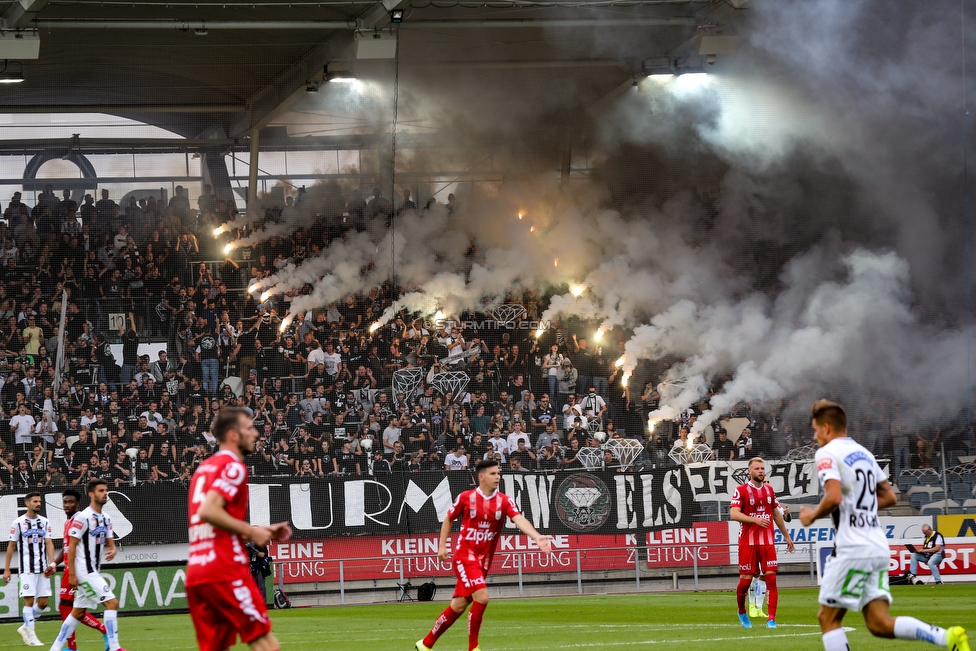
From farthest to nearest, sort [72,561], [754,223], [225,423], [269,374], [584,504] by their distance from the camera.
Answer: [754,223]
[269,374]
[584,504]
[72,561]
[225,423]

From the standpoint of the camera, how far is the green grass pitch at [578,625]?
43.2 feet

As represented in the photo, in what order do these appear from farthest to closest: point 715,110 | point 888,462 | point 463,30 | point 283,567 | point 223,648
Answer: point 715,110
point 463,30
point 888,462
point 283,567
point 223,648

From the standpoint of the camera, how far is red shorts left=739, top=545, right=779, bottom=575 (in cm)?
1514

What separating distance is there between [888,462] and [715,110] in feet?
37.9

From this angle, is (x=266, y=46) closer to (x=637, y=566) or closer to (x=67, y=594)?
(x=637, y=566)

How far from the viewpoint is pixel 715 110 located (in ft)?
108

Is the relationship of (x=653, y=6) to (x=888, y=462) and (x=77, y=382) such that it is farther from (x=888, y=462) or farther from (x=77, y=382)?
(x=77, y=382)

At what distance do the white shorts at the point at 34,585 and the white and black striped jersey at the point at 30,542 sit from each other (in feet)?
0.33

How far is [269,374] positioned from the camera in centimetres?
2834

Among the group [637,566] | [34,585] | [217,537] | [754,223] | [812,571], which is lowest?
[812,571]

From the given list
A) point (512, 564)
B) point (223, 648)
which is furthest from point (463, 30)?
point (223, 648)

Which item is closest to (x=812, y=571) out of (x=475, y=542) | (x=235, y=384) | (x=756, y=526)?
(x=756, y=526)

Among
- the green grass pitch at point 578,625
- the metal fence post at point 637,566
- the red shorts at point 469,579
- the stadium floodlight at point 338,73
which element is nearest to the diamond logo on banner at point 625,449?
the metal fence post at point 637,566

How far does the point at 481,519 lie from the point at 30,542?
8.88 m
